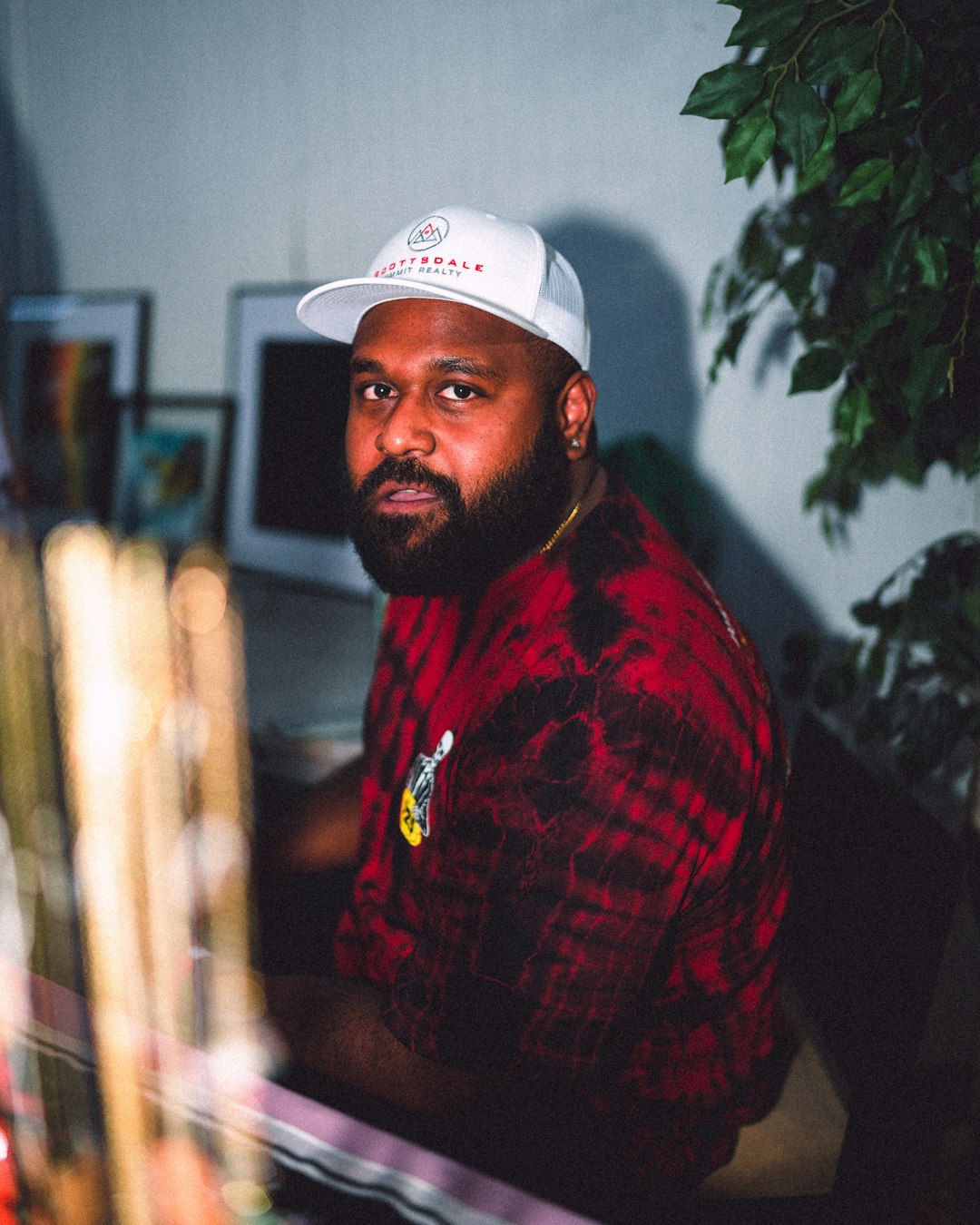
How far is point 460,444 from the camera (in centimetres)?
97

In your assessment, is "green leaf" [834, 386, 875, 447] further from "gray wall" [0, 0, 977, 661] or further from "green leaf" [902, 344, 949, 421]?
"gray wall" [0, 0, 977, 661]

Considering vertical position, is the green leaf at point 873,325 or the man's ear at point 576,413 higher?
the green leaf at point 873,325

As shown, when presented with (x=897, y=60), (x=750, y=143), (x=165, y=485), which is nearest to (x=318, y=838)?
(x=750, y=143)

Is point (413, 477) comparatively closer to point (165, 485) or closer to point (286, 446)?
point (286, 446)

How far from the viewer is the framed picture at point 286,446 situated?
2.00 meters

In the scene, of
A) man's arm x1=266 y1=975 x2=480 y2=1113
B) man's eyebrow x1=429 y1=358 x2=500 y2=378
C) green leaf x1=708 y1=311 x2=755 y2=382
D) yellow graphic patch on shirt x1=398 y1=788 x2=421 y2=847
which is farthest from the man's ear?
man's arm x1=266 y1=975 x2=480 y2=1113

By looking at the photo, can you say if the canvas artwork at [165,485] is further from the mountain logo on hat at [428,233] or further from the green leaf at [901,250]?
the green leaf at [901,250]

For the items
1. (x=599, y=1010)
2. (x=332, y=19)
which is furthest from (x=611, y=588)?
(x=332, y=19)

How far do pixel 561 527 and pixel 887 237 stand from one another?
1.37ft

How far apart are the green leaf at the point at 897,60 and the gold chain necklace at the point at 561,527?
0.46 m

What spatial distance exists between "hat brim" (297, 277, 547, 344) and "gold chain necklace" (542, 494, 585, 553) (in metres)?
0.20

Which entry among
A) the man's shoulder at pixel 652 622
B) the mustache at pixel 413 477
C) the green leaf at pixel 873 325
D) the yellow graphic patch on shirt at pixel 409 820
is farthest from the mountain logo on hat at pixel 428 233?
the yellow graphic patch on shirt at pixel 409 820

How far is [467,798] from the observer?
773 mm

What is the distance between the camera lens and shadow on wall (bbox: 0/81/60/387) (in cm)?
258
